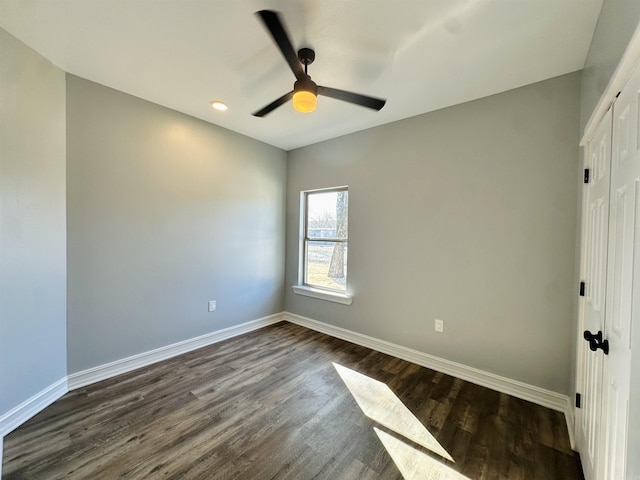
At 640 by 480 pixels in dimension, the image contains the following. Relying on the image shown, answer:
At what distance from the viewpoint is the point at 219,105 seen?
102 inches

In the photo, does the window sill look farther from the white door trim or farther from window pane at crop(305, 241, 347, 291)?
the white door trim

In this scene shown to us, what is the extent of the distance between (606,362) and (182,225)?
3.36m

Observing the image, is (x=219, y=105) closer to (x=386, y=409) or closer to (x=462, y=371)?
(x=386, y=409)

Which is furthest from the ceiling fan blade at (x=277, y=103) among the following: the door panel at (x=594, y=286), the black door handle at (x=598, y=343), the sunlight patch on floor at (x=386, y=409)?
the sunlight patch on floor at (x=386, y=409)

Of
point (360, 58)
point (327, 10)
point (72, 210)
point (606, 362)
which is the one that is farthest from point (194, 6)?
point (606, 362)

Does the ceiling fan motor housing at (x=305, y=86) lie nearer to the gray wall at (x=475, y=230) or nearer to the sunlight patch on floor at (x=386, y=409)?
the gray wall at (x=475, y=230)

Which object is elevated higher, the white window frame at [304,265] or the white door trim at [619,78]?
the white door trim at [619,78]

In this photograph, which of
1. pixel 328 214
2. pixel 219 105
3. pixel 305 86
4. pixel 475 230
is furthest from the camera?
pixel 328 214

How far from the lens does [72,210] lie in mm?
2117

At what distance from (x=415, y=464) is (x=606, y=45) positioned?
2477mm

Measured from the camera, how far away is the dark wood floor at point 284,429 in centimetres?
146

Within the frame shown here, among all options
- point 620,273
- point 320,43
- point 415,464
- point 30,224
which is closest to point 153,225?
point 30,224

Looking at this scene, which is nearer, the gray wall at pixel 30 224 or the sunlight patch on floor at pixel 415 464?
the sunlight patch on floor at pixel 415 464

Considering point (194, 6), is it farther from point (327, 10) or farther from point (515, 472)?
point (515, 472)
